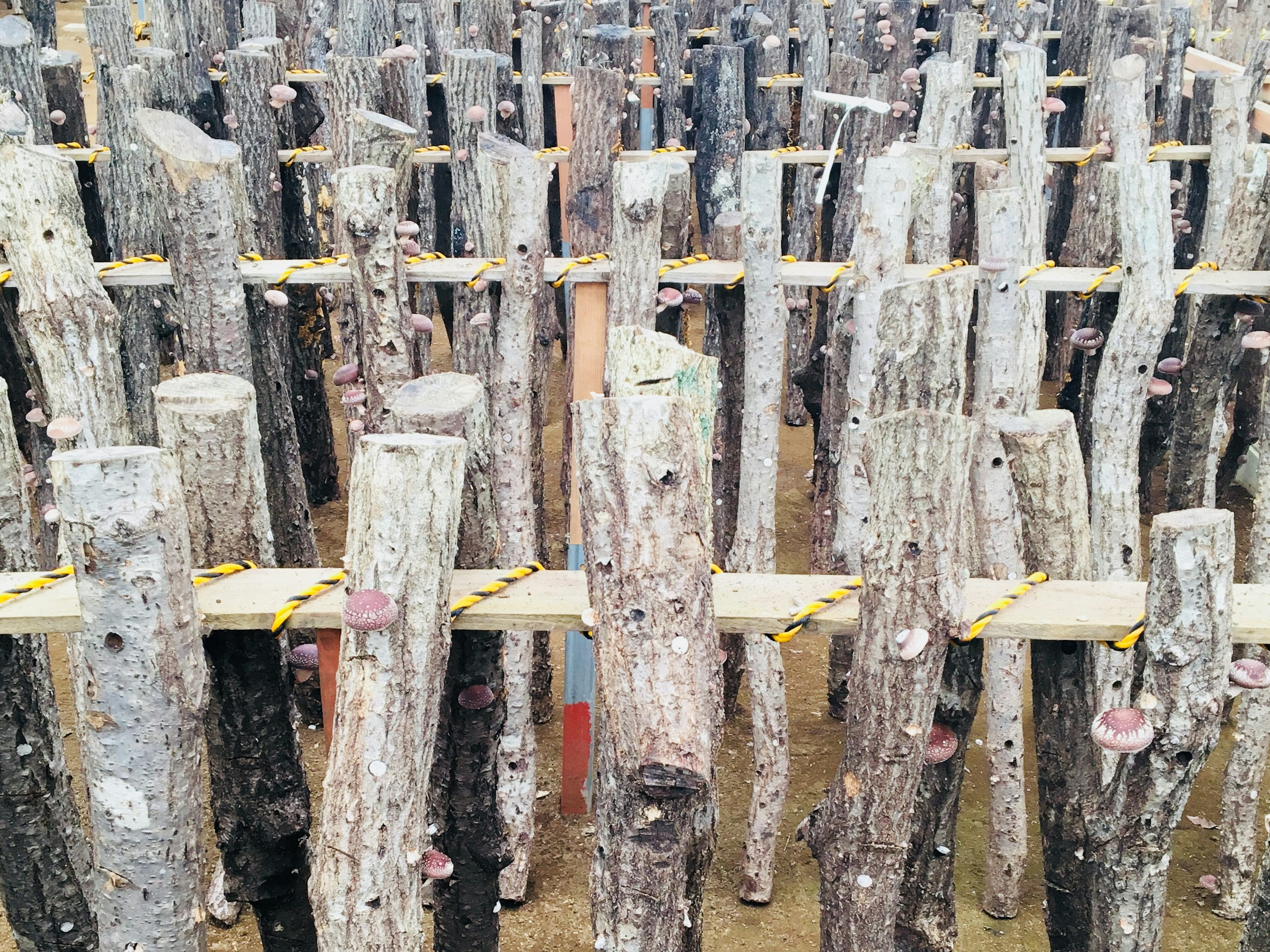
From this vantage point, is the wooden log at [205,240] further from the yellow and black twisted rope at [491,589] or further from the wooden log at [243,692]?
the yellow and black twisted rope at [491,589]

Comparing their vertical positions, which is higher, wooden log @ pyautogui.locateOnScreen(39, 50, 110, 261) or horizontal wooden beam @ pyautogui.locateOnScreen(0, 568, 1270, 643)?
wooden log @ pyautogui.locateOnScreen(39, 50, 110, 261)

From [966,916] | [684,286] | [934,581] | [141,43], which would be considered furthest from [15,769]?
[141,43]

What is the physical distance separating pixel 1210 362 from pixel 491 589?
12.6ft

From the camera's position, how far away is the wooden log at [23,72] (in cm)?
606

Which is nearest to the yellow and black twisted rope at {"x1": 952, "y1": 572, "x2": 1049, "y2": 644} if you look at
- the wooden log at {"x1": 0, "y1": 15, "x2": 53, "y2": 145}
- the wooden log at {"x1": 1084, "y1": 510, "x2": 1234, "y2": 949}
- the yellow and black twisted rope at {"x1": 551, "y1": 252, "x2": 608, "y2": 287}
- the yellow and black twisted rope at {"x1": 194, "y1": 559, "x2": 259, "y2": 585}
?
the wooden log at {"x1": 1084, "y1": 510, "x2": 1234, "y2": 949}

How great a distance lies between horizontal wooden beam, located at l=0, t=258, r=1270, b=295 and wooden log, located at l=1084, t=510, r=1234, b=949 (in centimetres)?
176

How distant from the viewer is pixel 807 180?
7422 mm

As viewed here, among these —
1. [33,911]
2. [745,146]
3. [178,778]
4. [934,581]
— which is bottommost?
[33,911]

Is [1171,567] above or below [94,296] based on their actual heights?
below

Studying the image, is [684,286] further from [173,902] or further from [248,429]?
[173,902]

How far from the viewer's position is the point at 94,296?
395 cm

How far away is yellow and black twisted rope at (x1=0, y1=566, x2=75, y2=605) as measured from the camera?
2.69 m

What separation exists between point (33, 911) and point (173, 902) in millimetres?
752

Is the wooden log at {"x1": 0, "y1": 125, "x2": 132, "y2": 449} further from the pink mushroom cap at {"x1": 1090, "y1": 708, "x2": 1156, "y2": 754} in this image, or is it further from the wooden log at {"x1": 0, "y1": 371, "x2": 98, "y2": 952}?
the pink mushroom cap at {"x1": 1090, "y1": 708, "x2": 1156, "y2": 754}
